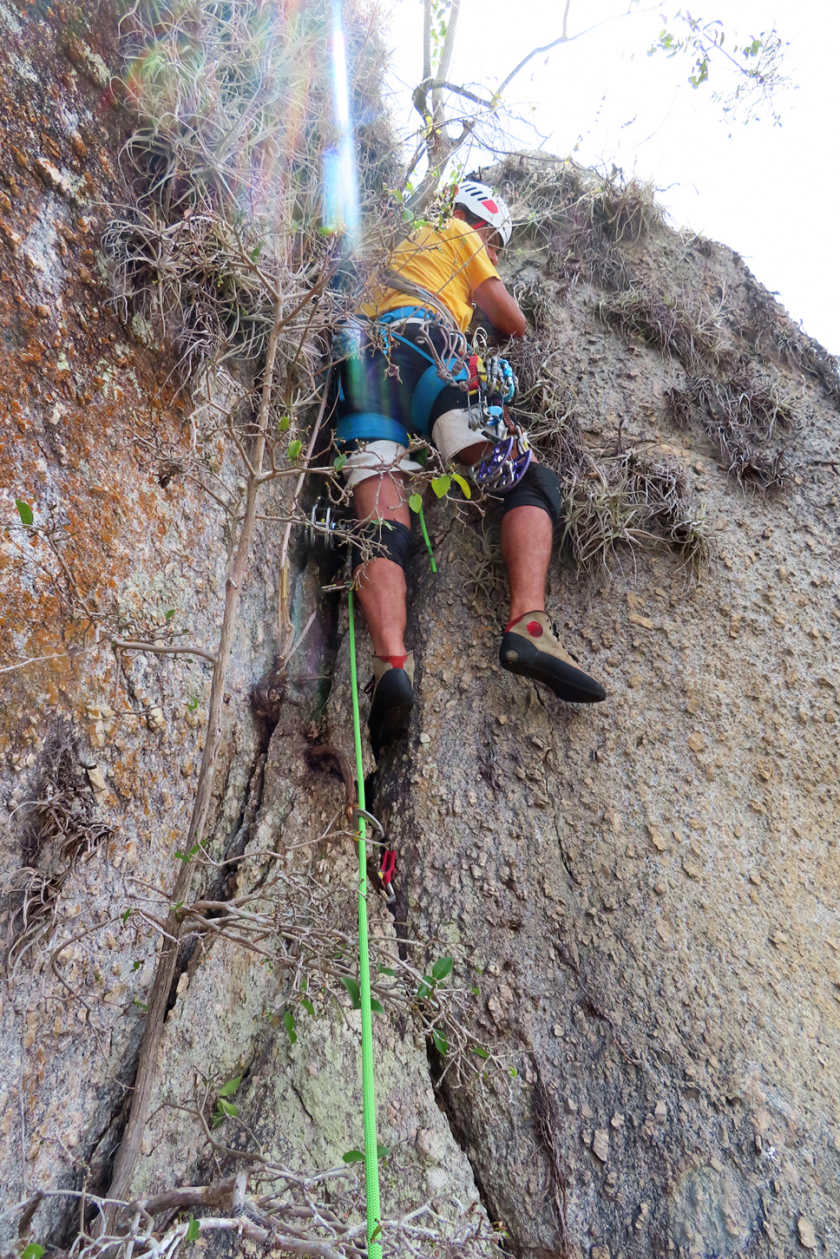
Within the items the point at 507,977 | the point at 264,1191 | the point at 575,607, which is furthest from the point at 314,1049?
the point at 575,607

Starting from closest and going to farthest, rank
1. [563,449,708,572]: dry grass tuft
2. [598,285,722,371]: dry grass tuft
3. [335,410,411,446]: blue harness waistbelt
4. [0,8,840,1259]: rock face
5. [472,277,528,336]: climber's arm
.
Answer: [0,8,840,1259]: rock face → [335,410,411,446]: blue harness waistbelt → [563,449,708,572]: dry grass tuft → [472,277,528,336]: climber's arm → [598,285,722,371]: dry grass tuft

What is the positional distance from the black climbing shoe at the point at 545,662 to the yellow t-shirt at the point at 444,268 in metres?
1.46

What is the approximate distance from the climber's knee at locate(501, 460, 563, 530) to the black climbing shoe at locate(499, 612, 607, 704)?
533 millimetres

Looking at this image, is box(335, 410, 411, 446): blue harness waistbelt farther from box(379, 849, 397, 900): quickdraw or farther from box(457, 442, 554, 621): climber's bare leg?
box(379, 849, 397, 900): quickdraw

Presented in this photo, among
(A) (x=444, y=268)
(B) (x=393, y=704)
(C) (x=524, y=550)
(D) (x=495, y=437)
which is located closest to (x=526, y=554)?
(C) (x=524, y=550)

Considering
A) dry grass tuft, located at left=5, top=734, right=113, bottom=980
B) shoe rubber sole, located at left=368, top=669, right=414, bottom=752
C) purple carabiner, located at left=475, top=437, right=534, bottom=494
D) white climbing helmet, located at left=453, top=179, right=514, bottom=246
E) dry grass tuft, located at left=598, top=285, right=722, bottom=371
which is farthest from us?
dry grass tuft, located at left=598, top=285, right=722, bottom=371

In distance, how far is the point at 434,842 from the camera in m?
2.56

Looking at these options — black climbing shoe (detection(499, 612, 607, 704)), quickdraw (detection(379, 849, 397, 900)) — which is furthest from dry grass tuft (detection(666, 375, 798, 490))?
quickdraw (detection(379, 849, 397, 900))

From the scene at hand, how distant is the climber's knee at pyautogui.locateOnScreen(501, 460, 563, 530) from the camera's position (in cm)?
293

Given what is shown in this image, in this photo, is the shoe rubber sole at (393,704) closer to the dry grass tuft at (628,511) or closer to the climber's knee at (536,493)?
the climber's knee at (536,493)

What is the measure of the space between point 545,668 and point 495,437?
0.94 meters

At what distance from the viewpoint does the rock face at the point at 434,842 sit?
1849 millimetres

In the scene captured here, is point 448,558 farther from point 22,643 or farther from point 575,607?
point 22,643

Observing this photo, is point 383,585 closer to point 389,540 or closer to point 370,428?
point 389,540
